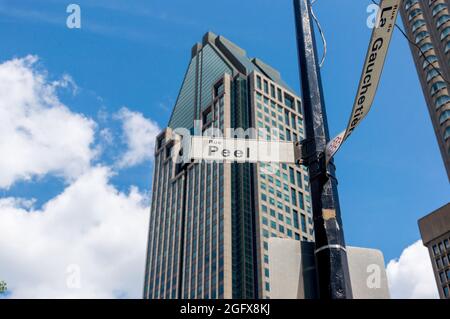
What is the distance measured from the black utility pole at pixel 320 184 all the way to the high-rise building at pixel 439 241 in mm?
97987

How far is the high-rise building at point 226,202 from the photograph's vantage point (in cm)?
11475

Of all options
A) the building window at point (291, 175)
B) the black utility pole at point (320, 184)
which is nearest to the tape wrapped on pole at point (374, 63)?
the black utility pole at point (320, 184)

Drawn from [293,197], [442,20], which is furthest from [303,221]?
[442,20]

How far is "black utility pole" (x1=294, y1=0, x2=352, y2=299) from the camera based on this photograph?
5660 millimetres

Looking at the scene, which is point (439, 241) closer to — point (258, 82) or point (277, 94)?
point (277, 94)

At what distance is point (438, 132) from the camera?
86625 mm

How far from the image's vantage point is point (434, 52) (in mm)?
91688

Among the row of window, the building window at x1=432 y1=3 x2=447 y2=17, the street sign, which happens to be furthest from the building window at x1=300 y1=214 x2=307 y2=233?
the street sign

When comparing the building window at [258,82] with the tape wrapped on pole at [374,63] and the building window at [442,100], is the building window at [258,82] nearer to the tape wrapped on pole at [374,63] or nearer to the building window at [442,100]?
the building window at [442,100]

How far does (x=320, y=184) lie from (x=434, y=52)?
313ft

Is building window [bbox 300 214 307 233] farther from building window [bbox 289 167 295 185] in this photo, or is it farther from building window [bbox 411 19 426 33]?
building window [bbox 411 19 426 33]

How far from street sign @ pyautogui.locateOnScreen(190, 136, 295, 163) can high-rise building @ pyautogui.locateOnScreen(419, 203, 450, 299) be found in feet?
322
